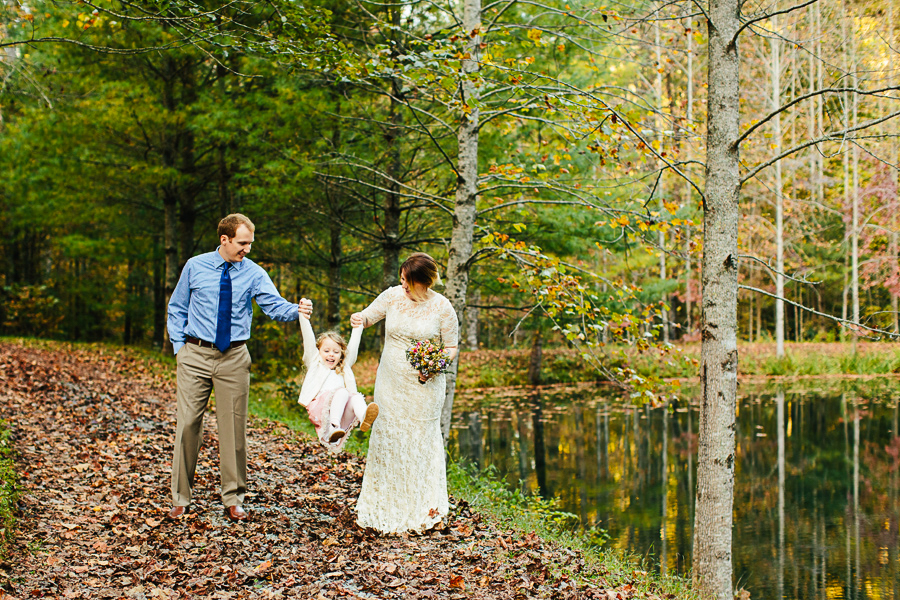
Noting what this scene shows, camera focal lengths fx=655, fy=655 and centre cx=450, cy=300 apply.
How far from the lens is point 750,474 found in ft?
34.8

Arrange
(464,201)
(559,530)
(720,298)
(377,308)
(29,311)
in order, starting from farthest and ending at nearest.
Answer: (29,311), (464,201), (559,530), (720,298), (377,308)

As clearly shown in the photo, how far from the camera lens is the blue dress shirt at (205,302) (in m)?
4.97

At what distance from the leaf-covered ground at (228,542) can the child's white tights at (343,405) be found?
0.95 meters

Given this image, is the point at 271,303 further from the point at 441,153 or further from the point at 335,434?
the point at 441,153

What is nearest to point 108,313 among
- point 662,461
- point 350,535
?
point 662,461

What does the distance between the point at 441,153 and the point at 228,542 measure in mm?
7015

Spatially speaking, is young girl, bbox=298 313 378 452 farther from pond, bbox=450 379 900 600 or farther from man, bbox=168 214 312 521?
pond, bbox=450 379 900 600

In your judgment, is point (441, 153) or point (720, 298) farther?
point (441, 153)

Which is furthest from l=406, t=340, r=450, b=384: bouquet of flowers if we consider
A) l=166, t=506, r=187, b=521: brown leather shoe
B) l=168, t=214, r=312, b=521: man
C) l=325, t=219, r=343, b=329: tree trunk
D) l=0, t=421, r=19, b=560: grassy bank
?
l=325, t=219, r=343, b=329: tree trunk

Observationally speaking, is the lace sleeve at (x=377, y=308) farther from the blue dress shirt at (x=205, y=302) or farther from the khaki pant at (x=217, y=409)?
the khaki pant at (x=217, y=409)

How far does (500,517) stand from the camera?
6.40m

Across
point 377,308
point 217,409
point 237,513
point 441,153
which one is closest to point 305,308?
point 377,308

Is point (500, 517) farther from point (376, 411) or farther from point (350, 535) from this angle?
point (376, 411)

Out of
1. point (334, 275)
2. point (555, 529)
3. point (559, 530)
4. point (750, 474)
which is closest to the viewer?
point (555, 529)
